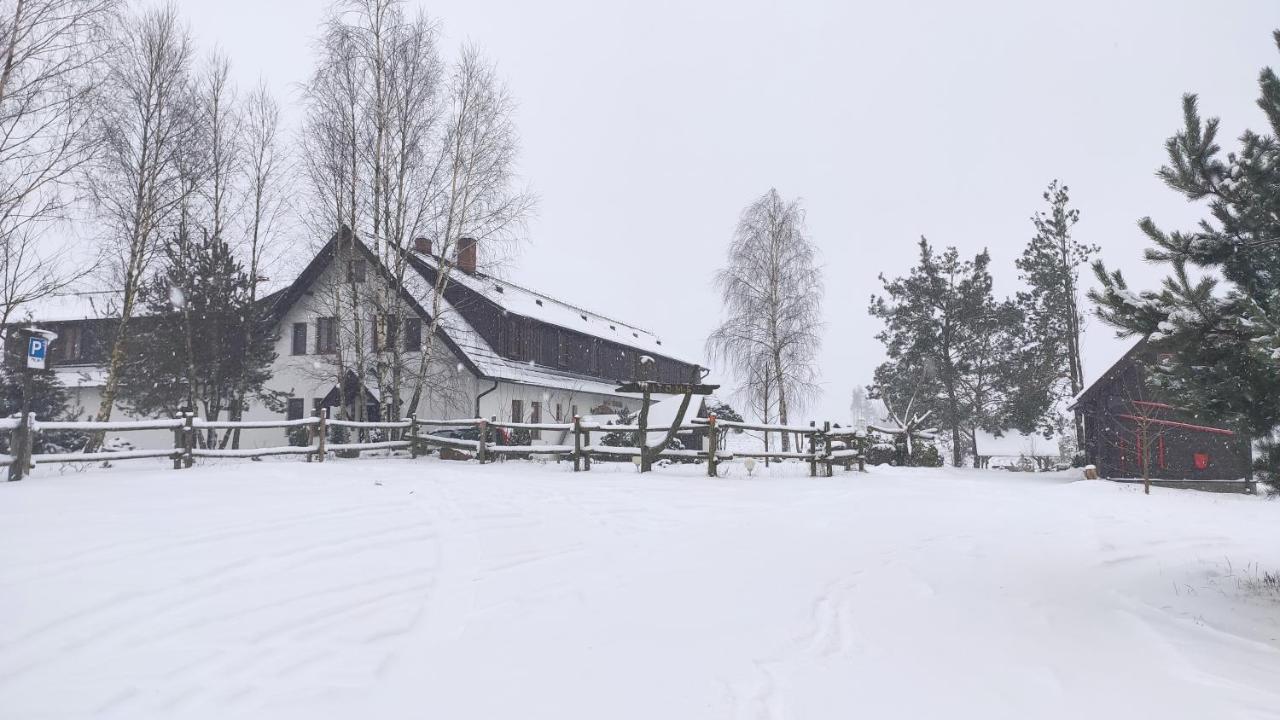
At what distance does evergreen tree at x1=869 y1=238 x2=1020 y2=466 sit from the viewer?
95.7 feet

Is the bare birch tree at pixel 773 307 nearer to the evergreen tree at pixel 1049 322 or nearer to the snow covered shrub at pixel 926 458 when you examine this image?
the snow covered shrub at pixel 926 458

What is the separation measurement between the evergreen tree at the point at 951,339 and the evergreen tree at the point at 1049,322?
48.6 inches

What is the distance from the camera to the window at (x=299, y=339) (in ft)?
72.1

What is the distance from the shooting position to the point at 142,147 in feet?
47.9

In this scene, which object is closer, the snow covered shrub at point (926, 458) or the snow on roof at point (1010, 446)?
the snow covered shrub at point (926, 458)

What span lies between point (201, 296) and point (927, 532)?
1980 centimetres

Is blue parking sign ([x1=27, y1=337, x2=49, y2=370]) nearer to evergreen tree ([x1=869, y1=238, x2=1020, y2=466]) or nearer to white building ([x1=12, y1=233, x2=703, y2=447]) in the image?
white building ([x1=12, y1=233, x2=703, y2=447])

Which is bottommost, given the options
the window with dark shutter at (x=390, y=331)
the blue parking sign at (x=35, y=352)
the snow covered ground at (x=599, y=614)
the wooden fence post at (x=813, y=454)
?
the snow covered ground at (x=599, y=614)

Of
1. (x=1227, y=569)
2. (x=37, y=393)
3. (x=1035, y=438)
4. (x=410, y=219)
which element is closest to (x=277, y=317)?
(x=37, y=393)

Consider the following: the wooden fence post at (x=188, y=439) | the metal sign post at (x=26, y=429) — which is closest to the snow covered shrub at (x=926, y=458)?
the wooden fence post at (x=188, y=439)

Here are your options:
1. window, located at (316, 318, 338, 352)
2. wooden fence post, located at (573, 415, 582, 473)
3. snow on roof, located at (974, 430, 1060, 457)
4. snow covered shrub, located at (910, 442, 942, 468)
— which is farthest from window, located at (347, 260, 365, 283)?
snow on roof, located at (974, 430, 1060, 457)

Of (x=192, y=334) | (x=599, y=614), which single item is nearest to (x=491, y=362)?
(x=192, y=334)

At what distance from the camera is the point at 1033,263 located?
2964 cm

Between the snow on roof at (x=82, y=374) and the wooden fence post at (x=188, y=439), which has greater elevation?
the snow on roof at (x=82, y=374)
